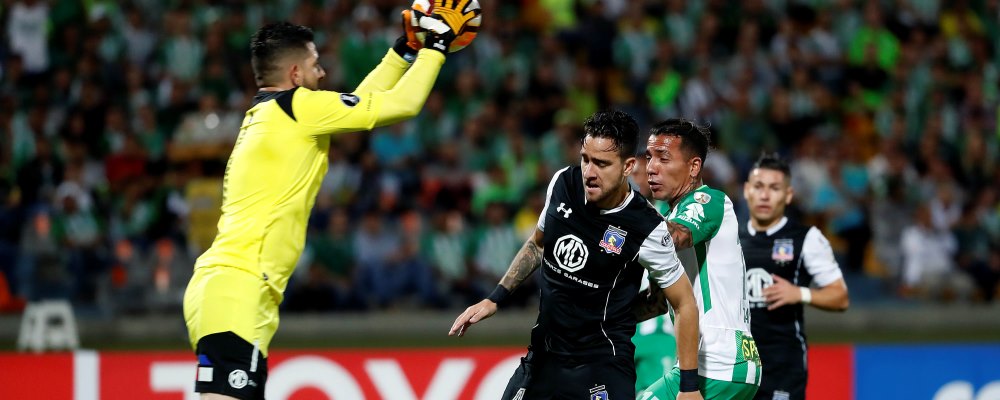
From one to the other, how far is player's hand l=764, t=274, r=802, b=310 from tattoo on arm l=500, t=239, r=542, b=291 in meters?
1.61

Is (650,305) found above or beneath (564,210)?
beneath

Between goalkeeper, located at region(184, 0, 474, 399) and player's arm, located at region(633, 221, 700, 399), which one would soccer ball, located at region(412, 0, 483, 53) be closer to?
goalkeeper, located at region(184, 0, 474, 399)

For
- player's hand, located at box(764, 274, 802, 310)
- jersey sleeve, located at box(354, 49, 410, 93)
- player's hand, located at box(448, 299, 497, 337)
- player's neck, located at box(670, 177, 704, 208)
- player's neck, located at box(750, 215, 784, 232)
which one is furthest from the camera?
player's neck, located at box(750, 215, 784, 232)

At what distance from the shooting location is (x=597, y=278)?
6188mm

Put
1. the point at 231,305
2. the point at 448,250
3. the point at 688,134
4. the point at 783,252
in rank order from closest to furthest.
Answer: the point at 231,305
the point at 688,134
the point at 783,252
the point at 448,250

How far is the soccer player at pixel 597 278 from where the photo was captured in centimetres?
601

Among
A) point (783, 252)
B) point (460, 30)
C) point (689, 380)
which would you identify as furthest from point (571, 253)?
point (783, 252)

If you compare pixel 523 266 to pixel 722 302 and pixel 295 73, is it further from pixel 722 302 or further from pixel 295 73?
pixel 295 73

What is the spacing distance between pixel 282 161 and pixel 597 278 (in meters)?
1.72

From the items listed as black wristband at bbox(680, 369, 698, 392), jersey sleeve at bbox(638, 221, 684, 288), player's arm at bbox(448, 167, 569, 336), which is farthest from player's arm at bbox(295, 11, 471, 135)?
black wristband at bbox(680, 369, 698, 392)

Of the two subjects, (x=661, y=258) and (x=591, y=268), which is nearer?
(x=661, y=258)

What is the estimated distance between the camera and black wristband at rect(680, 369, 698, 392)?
5945mm

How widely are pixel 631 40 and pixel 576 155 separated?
2.94 m

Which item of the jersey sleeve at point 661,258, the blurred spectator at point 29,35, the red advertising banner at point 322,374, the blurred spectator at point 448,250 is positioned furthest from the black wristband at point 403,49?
the blurred spectator at point 29,35
